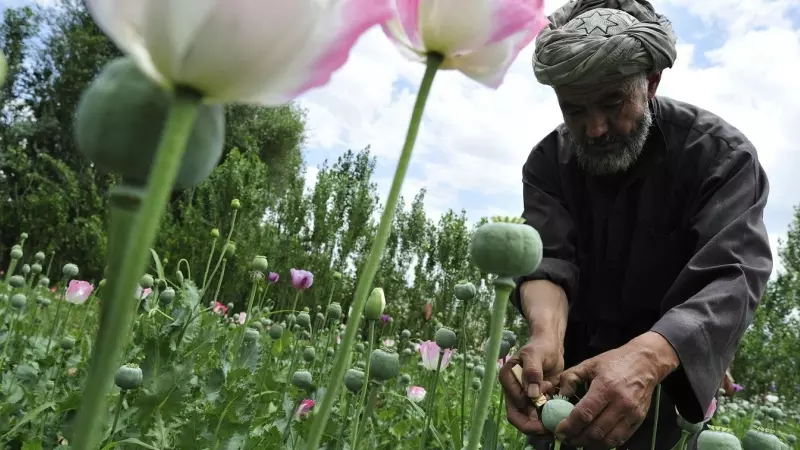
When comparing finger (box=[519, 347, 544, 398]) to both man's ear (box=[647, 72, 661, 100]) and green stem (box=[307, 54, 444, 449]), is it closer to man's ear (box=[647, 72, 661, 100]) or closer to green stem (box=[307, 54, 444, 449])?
man's ear (box=[647, 72, 661, 100])

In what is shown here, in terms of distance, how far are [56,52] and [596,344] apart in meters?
16.0

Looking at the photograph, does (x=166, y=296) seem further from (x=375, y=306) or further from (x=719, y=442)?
(x=719, y=442)

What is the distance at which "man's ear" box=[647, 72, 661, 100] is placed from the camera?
2236 mm

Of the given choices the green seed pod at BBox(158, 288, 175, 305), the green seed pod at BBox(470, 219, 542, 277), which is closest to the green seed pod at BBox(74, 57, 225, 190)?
the green seed pod at BBox(470, 219, 542, 277)

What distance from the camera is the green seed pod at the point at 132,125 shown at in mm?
275

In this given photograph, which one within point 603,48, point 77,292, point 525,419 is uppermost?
point 603,48

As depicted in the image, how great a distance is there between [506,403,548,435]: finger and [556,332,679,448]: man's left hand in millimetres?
102

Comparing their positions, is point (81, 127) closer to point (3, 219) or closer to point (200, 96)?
point (200, 96)

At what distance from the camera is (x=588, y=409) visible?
1.35 meters

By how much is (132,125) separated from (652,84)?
226 cm

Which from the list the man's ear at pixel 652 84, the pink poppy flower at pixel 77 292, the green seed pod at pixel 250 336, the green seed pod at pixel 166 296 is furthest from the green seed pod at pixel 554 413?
the pink poppy flower at pixel 77 292

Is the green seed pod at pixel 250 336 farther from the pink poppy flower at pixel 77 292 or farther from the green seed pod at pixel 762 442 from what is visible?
the green seed pod at pixel 762 442

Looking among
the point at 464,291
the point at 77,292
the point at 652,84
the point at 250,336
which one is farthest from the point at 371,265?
the point at 77,292

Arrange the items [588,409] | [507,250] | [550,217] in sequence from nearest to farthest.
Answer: [507,250]
[588,409]
[550,217]
